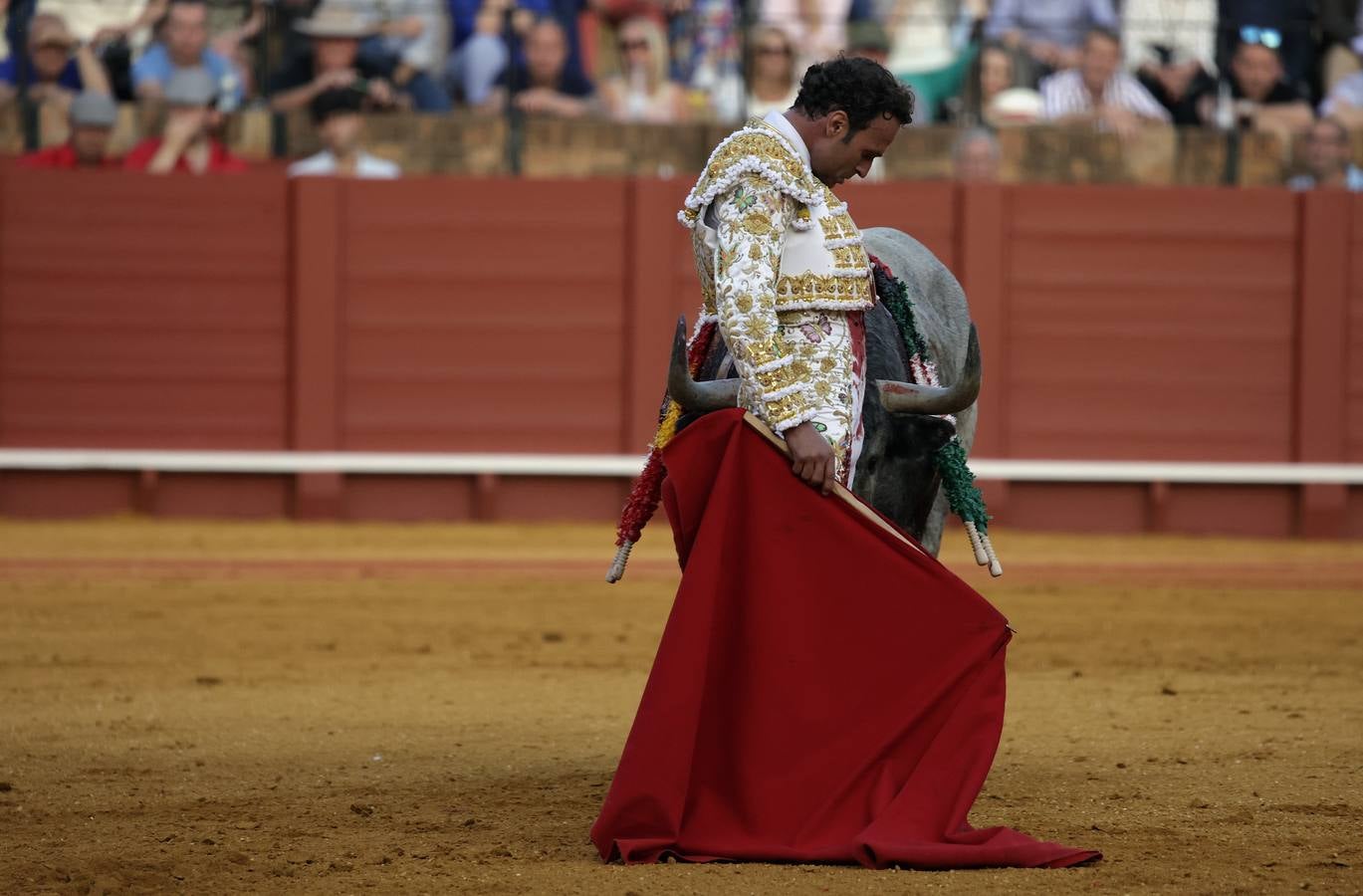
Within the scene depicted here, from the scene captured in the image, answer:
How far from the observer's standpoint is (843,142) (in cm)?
305

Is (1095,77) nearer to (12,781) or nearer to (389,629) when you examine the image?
(389,629)

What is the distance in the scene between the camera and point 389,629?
5.74 m

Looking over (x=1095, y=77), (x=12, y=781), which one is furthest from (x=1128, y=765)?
(x=1095, y=77)

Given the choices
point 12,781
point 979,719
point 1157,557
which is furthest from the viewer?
point 1157,557

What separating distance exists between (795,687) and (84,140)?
650 centimetres

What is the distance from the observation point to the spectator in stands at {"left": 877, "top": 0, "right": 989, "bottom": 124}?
873cm

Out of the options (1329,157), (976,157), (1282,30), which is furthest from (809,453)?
(1282,30)

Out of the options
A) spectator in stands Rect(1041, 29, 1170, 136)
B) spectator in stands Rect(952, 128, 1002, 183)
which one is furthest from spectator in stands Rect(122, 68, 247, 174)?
spectator in stands Rect(1041, 29, 1170, 136)

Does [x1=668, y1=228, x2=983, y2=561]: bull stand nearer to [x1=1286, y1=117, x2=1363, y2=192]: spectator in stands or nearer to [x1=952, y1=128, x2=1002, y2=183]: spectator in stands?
[x1=952, y1=128, x2=1002, y2=183]: spectator in stands

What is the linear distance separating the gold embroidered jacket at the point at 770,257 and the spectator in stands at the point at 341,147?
5.80 m

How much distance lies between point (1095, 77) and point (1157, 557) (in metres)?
2.26

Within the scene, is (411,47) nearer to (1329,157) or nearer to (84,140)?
(84,140)

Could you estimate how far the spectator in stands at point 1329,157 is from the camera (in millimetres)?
8898

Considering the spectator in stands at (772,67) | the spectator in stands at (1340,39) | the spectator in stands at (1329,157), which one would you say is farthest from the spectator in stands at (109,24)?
the spectator in stands at (1340,39)
